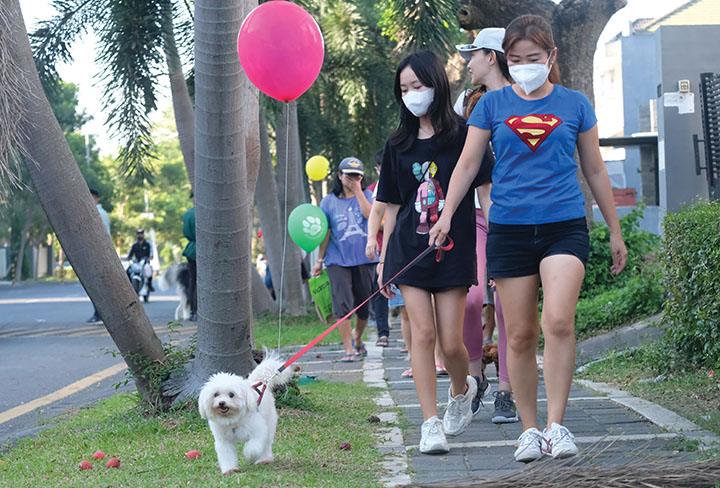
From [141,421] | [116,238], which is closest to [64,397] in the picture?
[141,421]

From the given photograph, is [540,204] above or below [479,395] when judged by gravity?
above

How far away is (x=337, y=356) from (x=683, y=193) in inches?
179

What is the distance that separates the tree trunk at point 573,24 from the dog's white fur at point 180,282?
707cm

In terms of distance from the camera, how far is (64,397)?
312 inches

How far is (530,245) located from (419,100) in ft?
3.50

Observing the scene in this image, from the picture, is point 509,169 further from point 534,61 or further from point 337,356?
point 337,356

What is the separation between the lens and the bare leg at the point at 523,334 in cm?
440

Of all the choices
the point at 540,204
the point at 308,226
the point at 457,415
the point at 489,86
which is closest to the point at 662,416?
the point at 457,415

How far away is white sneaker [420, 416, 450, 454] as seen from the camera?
4570 millimetres

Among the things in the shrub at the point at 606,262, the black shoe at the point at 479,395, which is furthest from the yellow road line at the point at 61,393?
the shrub at the point at 606,262

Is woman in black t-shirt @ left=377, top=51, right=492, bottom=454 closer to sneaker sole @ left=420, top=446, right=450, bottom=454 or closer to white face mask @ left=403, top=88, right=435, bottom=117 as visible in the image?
white face mask @ left=403, top=88, right=435, bottom=117

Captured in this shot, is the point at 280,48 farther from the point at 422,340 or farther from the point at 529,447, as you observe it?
the point at 529,447

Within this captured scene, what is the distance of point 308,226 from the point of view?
34.1 feet

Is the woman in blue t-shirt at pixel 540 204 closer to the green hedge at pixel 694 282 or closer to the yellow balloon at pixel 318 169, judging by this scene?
the green hedge at pixel 694 282
